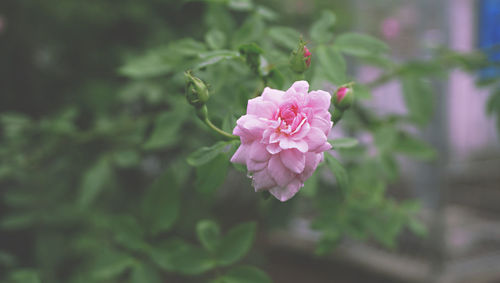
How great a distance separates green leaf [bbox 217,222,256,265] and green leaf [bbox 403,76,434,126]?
0.53 meters

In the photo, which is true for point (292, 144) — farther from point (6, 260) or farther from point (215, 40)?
point (6, 260)

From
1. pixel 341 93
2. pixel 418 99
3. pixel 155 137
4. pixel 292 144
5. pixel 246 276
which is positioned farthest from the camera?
pixel 418 99

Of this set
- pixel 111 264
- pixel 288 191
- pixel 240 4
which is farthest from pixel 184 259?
pixel 240 4

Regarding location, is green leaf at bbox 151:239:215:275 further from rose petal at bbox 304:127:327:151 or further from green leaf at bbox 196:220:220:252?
rose petal at bbox 304:127:327:151

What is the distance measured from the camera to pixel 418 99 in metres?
1.07

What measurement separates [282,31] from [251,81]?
0.14 metres

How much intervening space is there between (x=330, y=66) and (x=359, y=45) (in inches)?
3.6

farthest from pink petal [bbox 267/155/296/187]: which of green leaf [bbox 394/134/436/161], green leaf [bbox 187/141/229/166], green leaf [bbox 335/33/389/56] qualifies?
green leaf [bbox 394/134/436/161]

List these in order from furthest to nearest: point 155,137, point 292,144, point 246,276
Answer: point 155,137, point 246,276, point 292,144

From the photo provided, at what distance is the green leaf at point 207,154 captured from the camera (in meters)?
0.59

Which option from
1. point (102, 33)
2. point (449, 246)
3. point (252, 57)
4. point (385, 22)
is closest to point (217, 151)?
point (252, 57)

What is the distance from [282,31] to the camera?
84 centimetres

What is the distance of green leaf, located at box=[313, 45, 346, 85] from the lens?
0.76 metres

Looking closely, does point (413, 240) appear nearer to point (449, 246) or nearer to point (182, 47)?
point (449, 246)
